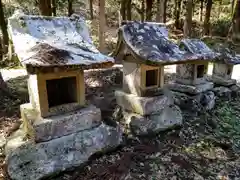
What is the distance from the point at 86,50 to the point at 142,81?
167 cm

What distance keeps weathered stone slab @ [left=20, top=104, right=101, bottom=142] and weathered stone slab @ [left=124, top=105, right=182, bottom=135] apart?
1070 millimetres

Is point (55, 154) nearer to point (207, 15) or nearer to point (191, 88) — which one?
point (191, 88)

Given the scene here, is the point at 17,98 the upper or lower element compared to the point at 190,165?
upper

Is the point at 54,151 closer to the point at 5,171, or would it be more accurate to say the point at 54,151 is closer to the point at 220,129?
the point at 5,171

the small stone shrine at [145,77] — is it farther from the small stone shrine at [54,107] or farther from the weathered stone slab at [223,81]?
the weathered stone slab at [223,81]

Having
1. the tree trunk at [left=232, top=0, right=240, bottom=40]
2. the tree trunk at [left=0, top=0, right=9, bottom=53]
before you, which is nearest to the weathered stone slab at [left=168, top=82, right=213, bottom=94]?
the tree trunk at [left=0, top=0, right=9, bottom=53]

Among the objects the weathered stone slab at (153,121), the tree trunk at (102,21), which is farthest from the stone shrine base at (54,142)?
the tree trunk at (102,21)

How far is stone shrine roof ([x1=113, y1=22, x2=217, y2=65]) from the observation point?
15.9ft

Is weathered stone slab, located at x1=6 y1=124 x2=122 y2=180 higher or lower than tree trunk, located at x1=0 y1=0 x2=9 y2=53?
lower

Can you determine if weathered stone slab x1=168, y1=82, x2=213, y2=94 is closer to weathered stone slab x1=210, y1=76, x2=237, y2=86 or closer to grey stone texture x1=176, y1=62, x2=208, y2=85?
grey stone texture x1=176, y1=62, x2=208, y2=85

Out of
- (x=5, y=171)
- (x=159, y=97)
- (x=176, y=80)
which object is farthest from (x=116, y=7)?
(x=5, y=171)

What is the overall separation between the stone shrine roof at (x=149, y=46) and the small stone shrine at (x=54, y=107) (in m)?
0.92

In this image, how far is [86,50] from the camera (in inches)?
168

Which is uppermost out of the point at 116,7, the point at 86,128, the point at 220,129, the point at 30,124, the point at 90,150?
the point at 116,7
